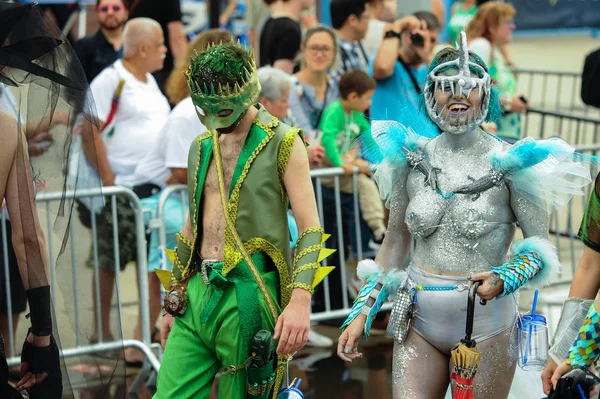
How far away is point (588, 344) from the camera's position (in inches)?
149

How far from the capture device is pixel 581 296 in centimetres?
416

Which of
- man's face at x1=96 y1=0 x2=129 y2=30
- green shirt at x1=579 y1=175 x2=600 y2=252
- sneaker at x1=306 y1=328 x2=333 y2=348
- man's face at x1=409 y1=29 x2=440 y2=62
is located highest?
man's face at x1=96 y1=0 x2=129 y2=30

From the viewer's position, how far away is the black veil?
364 centimetres

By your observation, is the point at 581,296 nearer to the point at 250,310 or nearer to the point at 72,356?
the point at 250,310

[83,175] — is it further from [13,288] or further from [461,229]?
[461,229]

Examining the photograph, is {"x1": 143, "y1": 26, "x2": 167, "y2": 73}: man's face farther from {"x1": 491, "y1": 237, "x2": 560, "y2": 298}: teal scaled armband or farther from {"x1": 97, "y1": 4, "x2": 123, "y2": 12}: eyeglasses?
{"x1": 491, "y1": 237, "x2": 560, "y2": 298}: teal scaled armband

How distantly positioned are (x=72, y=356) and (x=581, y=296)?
191cm

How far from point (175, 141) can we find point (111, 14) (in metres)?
2.40

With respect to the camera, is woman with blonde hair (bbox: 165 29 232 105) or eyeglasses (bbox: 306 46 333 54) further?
eyeglasses (bbox: 306 46 333 54)

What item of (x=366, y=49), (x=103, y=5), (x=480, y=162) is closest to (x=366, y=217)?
(x=366, y=49)

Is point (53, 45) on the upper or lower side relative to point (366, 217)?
upper

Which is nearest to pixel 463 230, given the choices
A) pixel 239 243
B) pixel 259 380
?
pixel 239 243

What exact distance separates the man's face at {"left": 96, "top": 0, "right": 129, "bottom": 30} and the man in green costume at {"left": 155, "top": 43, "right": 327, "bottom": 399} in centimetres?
459


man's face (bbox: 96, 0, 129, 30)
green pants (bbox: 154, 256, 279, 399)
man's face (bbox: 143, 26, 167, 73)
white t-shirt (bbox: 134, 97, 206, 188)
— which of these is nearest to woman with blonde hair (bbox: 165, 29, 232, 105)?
white t-shirt (bbox: 134, 97, 206, 188)
